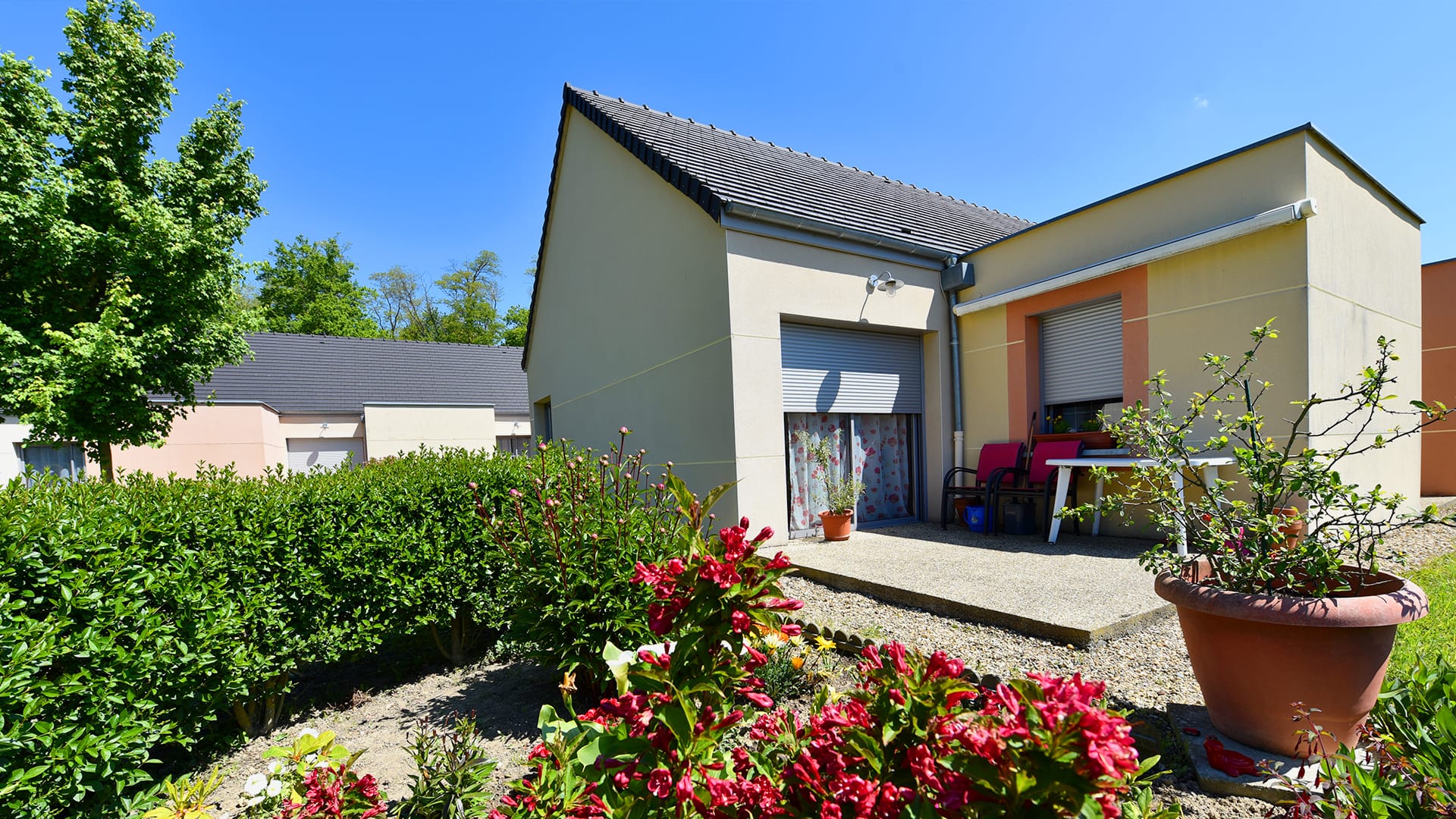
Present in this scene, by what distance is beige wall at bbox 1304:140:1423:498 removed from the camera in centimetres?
532

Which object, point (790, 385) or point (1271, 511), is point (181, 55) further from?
point (1271, 511)

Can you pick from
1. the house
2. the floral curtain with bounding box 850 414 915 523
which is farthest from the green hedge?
the house

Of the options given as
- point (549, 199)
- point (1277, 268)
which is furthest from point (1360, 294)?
point (549, 199)

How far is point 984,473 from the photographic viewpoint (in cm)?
739

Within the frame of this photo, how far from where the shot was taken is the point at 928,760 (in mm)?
992

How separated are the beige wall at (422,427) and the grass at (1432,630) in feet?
64.2

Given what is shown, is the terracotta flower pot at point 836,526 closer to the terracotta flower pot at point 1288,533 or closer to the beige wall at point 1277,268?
the beige wall at point 1277,268

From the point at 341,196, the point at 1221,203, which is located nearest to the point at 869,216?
the point at 1221,203

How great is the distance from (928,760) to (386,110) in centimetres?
1525

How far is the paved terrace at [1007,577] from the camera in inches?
145

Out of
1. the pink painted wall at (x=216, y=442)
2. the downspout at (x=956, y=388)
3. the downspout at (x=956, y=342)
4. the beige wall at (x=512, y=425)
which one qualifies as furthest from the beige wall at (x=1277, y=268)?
the pink painted wall at (x=216, y=442)

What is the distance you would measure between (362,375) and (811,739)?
2325cm

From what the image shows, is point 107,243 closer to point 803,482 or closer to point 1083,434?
point 803,482

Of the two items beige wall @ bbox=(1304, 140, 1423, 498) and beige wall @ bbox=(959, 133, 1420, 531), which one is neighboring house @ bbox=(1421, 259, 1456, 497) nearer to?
beige wall @ bbox=(1304, 140, 1423, 498)
